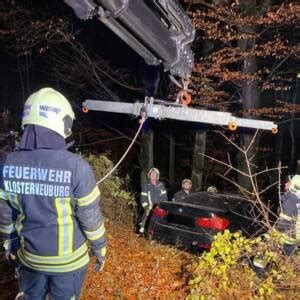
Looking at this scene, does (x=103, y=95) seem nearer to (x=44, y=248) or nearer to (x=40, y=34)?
(x=40, y=34)

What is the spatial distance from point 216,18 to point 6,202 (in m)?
7.99

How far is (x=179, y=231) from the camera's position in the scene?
23.2ft

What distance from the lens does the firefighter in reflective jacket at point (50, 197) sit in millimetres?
3203

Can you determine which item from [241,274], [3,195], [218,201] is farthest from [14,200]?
[218,201]

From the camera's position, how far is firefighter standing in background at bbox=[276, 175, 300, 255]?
5.91 metres

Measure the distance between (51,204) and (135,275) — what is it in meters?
3.09

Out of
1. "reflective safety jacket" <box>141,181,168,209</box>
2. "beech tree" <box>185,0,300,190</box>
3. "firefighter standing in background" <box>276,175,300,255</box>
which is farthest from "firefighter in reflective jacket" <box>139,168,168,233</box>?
"firefighter standing in background" <box>276,175,300,255</box>

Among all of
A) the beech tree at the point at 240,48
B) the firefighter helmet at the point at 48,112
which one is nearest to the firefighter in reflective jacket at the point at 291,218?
the firefighter helmet at the point at 48,112

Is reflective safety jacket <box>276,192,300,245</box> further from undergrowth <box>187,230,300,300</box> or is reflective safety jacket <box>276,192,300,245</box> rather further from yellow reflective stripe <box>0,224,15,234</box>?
yellow reflective stripe <box>0,224,15,234</box>

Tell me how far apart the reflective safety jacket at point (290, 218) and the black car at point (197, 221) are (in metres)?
0.64

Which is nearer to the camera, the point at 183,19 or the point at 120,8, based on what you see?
the point at 120,8

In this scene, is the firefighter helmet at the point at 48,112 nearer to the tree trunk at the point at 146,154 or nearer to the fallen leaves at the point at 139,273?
the fallen leaves at the point at 139,273

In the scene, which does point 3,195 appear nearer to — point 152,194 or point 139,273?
point 139,273

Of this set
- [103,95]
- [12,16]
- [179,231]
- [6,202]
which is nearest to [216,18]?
[103,95]
